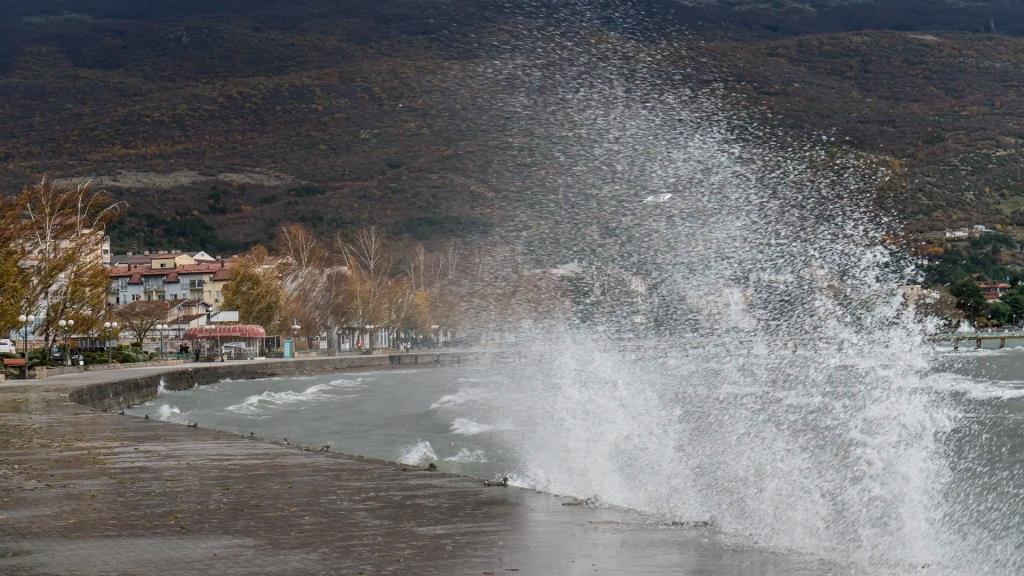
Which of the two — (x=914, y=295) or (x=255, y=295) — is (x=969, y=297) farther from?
(x=255, y=295)

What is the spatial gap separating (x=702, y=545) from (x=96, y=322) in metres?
52.5

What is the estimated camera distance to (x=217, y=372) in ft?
200

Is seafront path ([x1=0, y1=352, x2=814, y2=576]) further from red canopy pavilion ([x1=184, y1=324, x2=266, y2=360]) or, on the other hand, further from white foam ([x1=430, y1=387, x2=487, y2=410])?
red canopy pavilion ([x1=184, y1=324, x2=266, y2=360])

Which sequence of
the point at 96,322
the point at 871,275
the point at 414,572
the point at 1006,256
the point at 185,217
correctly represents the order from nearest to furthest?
the point at 414,572 → the point at 871,275 → the point at 96,322 → the point at 1006,256 → the point at 185,217

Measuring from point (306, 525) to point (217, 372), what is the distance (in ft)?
172

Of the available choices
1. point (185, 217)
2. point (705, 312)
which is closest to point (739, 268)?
point (705, 312)

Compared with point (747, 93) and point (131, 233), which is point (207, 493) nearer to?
point (747, 93)

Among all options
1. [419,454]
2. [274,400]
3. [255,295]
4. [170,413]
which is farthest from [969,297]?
[419,454]

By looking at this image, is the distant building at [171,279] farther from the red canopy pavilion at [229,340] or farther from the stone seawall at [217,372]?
the stone seawall at [217,372]

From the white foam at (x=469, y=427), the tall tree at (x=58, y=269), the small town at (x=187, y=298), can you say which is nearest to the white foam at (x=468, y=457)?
the white foam at (x=469, y=427)

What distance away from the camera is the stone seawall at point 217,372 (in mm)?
34037

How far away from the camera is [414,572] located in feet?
26.8

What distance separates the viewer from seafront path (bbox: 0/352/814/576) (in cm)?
848

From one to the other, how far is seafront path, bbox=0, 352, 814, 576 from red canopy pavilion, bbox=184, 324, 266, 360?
70113 mm
